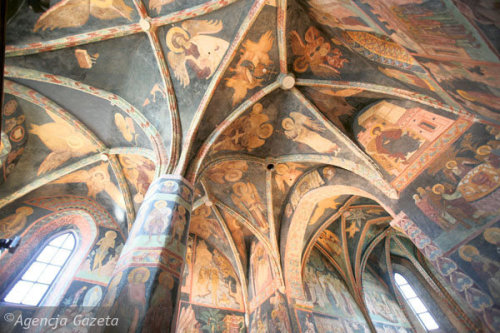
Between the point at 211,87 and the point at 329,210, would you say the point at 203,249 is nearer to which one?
the point at 329,210

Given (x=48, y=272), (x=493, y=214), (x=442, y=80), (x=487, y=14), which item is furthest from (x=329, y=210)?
(x=48, y=272)

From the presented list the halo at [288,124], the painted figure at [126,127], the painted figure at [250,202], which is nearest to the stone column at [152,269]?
the painted figure at [126,127]

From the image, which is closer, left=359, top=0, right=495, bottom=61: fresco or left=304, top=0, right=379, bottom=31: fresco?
left=359, top=0, right=495, bottom=61: fresco

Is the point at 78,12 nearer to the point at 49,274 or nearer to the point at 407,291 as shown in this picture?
the point at 49,274

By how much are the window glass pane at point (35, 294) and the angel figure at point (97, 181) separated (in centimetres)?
328

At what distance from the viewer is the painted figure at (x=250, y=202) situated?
400 inches

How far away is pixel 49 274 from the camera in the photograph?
26.9 feet

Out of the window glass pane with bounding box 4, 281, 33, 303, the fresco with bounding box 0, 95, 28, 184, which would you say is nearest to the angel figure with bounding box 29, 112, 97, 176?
the fresco with bounding box 0, 95, 28, 184

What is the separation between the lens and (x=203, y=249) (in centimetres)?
1129

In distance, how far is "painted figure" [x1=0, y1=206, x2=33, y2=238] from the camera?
819 centimetres

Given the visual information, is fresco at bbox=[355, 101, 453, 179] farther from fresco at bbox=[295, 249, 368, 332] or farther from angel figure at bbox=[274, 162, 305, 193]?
fresco at bbox=[295, 249, 368, 332]

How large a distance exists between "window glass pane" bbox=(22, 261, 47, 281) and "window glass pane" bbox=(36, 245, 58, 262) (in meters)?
0.18

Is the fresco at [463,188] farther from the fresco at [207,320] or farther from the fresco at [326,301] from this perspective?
the fresco at [207,320]

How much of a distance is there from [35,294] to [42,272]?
0.73 metres
